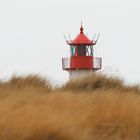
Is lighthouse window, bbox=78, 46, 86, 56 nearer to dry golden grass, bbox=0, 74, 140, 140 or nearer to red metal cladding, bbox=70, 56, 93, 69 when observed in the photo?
red metal cladding, bbox=70, 56, 93, 69

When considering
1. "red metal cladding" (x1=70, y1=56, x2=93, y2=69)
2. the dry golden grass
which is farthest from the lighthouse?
the dry golden grass

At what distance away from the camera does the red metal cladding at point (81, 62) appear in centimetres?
1992

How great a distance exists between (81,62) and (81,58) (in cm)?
16

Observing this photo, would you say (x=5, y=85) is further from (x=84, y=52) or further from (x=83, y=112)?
(x=84, y=52)

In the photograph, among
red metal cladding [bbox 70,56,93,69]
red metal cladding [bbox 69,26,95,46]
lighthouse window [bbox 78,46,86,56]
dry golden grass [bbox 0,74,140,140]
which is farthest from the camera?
lighthouse window [bbox 78,46,86,56]

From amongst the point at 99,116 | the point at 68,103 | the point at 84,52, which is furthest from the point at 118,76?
the point at 84,52

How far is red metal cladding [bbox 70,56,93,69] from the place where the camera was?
65.4 ft

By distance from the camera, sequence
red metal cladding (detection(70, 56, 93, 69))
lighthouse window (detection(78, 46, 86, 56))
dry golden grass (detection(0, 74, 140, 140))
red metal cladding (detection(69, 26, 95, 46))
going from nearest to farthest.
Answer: dry golden grass (detection(0, 74, 140, 140)), red metal cladding (detection(70, 56, 93, 69)), red metal cladding (detection(69, 26, 95, 46)), lighthouse window (detection(78, 46, 86, 56))

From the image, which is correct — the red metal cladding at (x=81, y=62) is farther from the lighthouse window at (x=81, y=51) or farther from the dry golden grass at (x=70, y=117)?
the dry golden grass at (x=70, y=117)

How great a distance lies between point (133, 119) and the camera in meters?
5.37

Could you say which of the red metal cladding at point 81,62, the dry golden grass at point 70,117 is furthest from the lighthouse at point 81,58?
the dry golden grass at point 70,117

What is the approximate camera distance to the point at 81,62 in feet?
65.8

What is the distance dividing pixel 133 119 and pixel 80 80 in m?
4.00

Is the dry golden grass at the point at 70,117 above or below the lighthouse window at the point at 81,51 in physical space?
above
